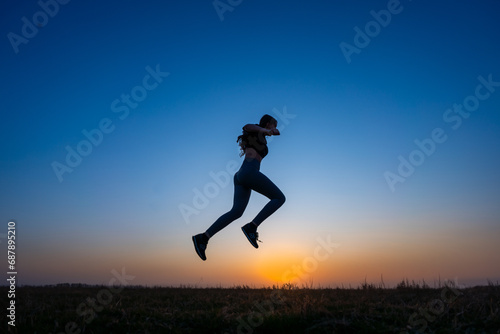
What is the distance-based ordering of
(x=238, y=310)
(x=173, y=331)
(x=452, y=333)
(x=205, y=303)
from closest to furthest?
(x=452, y=333), (x=173, y=331), (x=238, y=310), (x=205, y=303)

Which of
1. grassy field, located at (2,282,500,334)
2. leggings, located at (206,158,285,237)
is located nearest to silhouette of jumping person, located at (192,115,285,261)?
leggings, located at (206,158,285,237)

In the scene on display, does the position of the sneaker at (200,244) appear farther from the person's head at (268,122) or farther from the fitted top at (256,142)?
the person's head at (268,122)

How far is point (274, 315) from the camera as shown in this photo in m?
5.12

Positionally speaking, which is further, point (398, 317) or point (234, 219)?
point (234, 219)

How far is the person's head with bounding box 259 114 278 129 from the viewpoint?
24.5 ft

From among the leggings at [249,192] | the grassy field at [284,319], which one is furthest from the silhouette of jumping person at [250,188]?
the grassy field at [284,319]

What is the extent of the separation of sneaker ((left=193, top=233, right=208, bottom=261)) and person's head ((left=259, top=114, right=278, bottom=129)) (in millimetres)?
2378

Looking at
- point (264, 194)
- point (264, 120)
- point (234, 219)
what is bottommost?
point (234, 219)

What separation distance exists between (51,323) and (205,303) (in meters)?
2.57

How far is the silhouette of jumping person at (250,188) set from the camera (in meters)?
7.08

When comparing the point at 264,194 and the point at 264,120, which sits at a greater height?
the point at 264,120

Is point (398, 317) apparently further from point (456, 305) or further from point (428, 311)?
point (456, 305)

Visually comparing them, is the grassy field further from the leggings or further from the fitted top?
the fitted top

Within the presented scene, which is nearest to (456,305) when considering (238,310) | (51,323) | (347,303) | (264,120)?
(347,303)
